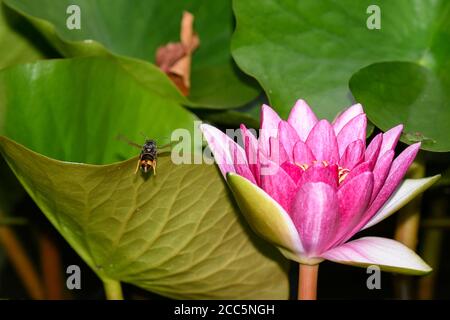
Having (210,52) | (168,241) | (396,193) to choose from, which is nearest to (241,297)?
(168,241)

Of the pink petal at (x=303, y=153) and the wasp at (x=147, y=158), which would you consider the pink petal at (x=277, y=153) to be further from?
the wasp at (x=147, y=158)

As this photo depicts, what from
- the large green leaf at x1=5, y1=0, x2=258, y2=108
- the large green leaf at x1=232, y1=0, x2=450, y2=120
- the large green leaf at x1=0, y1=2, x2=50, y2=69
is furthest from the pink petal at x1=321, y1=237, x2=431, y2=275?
the large green leaf at x1=0, y1=2, x2=50, y2=69

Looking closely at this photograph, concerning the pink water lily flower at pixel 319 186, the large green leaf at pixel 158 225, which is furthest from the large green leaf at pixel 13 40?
the pink water lily flower at pixel 319 186

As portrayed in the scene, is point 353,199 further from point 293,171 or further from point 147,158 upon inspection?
point 147,158

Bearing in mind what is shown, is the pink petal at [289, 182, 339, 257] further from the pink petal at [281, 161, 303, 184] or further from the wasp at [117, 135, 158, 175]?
the wasp at [117, 135, 158, 175]

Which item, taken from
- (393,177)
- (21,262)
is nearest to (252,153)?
(393,177)
